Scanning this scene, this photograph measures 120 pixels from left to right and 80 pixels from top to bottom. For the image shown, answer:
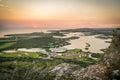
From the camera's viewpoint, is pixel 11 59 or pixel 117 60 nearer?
pixel 117 60

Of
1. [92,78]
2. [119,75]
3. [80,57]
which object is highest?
[119,75]

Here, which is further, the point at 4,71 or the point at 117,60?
the point at 4,71

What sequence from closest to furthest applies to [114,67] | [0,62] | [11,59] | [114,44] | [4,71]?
[114,67], [114,44], [4,71], [0,62], [11,59]

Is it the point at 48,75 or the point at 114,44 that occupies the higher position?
the point at 114,44

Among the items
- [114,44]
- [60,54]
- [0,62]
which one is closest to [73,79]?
[114,44]

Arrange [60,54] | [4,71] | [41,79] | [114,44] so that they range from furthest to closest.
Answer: [60,54] → [4,71] → [41,79] → [114,44]

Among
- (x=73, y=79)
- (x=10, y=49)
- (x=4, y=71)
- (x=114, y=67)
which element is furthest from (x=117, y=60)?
(x=10, y=49)

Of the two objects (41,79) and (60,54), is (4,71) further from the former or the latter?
(60,54)

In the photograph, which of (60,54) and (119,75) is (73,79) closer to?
(119,75)

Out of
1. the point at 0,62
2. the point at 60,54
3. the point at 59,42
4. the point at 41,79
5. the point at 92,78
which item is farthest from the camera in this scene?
the point at 59,42
